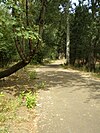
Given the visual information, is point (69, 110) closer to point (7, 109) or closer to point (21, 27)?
point (7, 109)

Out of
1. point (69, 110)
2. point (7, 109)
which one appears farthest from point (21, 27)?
point (69, 110)

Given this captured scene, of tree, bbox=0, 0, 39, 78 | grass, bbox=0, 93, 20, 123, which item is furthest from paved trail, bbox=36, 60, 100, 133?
tree, bbox=0, 0, 39, 78

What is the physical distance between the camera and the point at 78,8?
3350 cm

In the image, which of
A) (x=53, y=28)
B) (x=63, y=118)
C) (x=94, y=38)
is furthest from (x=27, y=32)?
(x=53, y=28)

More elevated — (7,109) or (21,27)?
(21,27)

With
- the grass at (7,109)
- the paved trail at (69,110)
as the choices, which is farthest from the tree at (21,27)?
the grass at (7,109)

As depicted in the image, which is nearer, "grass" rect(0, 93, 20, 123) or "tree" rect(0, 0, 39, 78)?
"grass" rect(0, 93, 20, 123)

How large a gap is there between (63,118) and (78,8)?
2659 cm

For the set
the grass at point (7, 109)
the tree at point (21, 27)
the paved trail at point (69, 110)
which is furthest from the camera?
the tree at point (21, 27)

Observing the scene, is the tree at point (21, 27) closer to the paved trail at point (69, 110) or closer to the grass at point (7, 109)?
the paved trail at point (69, 110)

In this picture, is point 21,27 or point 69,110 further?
point 21,27

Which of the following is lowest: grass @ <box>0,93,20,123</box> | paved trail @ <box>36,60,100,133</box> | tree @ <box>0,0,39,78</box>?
paved trail @ <box>36,60,100,133</box>

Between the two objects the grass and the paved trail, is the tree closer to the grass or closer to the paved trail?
the paved trail

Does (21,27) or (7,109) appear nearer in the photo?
(7,109)
